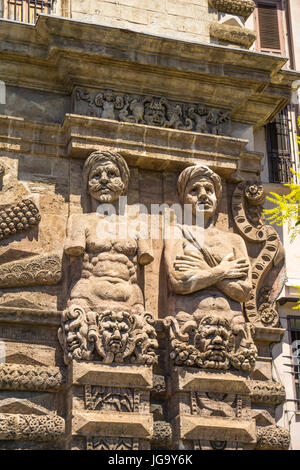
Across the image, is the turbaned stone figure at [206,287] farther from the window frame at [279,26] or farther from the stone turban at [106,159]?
the window frame at [279,26]

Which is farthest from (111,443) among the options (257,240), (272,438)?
(257,240)

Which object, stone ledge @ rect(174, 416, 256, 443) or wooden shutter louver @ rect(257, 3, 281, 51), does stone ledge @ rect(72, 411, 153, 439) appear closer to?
stone ledge @ rect(174, 416, 256, 443)

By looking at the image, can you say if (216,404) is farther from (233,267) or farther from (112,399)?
(233,267)

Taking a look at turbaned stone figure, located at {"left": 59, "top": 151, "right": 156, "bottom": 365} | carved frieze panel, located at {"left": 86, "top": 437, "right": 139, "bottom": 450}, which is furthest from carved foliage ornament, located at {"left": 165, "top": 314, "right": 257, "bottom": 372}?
carved frieze panel, located at {"left": 86, "top": 437, "right": 139, "bottom": 450}

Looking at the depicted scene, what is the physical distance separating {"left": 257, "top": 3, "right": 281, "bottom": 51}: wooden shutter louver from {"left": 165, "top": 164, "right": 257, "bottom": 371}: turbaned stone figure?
328 centimetres

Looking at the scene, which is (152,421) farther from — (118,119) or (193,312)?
(118,119)

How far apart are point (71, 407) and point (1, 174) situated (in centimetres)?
266

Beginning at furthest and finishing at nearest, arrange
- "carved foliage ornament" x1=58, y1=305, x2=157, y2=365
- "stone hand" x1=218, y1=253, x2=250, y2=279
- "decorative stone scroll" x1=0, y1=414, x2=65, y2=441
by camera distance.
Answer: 1. "stone hand" x1=218, y1=253, x2=250, y2=279
2. "carved foliage ornament" x1=58, y1=305, x2=157, y2=365
3. "decorative stone scroll" x1=0, y1=414, x2=65, y2=441

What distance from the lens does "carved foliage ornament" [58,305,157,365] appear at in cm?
942

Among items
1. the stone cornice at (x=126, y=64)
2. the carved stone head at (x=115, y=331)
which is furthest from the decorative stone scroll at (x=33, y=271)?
the stone cornice at (x=126, y=64)

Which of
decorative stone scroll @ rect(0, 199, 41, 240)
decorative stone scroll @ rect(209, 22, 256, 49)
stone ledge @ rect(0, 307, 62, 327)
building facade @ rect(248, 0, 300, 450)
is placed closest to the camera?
stone ledge @ rect(0, 307, 62, 327)

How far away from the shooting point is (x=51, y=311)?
381 inches

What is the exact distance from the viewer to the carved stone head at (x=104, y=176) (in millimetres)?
10203
